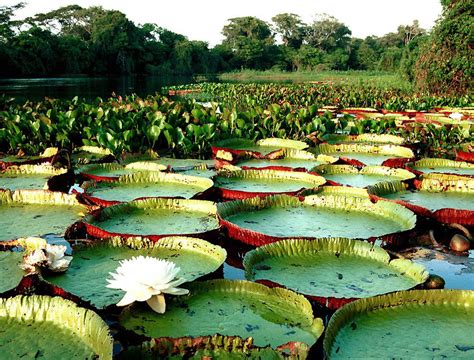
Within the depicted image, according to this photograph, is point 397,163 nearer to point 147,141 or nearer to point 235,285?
point 147,141

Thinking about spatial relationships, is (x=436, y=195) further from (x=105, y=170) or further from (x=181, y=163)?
(x=105, y=170)

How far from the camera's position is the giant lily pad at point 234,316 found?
1.68 metres

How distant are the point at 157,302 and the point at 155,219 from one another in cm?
134

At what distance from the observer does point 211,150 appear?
6.00 m

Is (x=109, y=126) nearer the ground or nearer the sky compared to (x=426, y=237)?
nearer the sky

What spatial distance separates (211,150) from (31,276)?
4.13 meters

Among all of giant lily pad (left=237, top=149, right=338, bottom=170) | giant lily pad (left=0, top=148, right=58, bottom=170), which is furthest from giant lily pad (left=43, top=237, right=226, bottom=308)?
giant lily pad (left=0, top=148, right=58, bottom=170)

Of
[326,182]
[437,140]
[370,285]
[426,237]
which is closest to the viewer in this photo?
[370,285]

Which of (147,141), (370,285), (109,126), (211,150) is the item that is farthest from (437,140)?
(370,285)

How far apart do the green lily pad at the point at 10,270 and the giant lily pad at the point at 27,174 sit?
5.96 feet

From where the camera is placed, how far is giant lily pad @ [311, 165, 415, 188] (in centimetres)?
428

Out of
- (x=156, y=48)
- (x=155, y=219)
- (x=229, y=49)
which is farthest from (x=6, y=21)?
(x=155, y=219)

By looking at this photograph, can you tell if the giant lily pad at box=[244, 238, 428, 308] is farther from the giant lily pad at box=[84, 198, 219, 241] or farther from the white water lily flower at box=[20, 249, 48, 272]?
the white water lily flower at box=[20, 249, 48, 272]

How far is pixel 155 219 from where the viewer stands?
3070 mm
